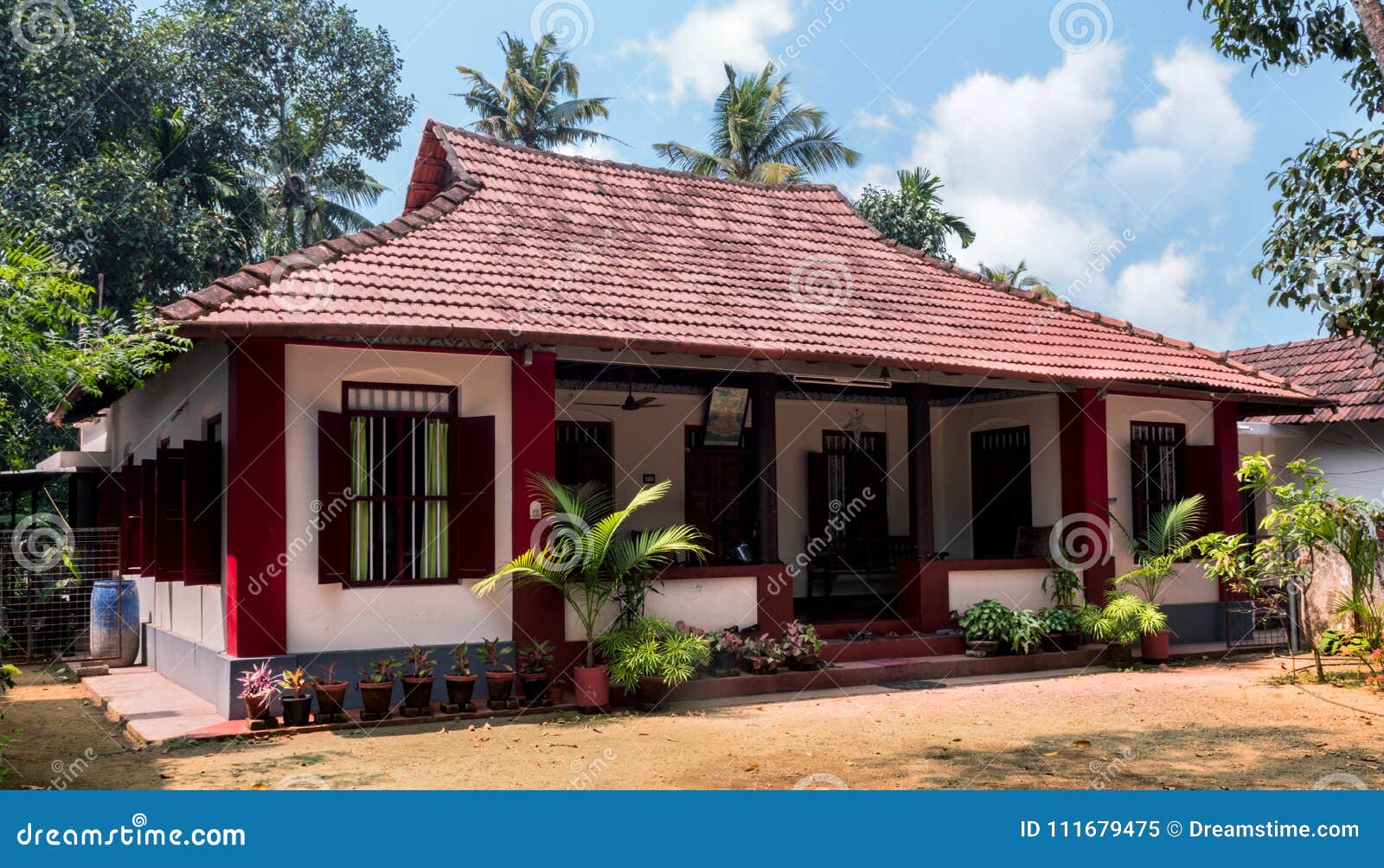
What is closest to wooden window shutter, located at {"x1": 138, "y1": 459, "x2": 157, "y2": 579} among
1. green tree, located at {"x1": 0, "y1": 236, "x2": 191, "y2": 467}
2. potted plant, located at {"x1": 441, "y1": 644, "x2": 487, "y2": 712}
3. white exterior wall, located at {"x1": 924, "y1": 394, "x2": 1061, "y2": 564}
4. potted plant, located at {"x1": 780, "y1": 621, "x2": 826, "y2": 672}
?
green tree, located at {"x1": 0, "y1": 236, "x2": 191, "y2": 467}

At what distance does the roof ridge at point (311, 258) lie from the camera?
878 cm

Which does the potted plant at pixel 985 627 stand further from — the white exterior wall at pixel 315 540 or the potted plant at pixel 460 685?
the potted plant at pixel 460 685

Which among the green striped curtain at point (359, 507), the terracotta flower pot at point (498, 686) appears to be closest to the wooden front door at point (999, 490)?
the terracotta flower pot at point (498, 686)

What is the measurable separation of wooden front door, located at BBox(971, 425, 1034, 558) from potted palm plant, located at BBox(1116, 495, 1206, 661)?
1244 mm

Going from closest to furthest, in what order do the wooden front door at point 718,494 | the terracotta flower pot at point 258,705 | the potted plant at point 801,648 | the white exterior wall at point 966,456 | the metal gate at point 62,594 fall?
the terracotta flower pot at point 258,705 < the potted plant at point 801,648 < the metal gate at point 62,594 < the white exterior wall at point 966,456 < the wooden front door at point 718,494

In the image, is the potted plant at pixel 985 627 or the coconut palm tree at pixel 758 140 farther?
the coconut palm tree at pixel 758 140

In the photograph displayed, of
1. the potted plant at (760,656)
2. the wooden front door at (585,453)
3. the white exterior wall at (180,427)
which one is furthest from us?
the wooden front door at (585,453)

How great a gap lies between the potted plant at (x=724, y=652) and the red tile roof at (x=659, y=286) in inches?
99.6

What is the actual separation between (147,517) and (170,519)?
2.07 m

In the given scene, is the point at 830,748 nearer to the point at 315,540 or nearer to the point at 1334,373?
the point at 315,540

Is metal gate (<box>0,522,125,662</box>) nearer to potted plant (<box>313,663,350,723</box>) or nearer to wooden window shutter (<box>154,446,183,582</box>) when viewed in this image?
wooden window shutter (<box>154,446,183,582</box>)

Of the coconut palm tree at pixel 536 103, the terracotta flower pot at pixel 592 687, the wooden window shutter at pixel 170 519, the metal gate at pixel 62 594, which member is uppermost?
the coconut palm tree at pixel 536 103

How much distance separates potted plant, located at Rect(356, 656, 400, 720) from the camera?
8656 mm

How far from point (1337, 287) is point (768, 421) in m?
4.84
